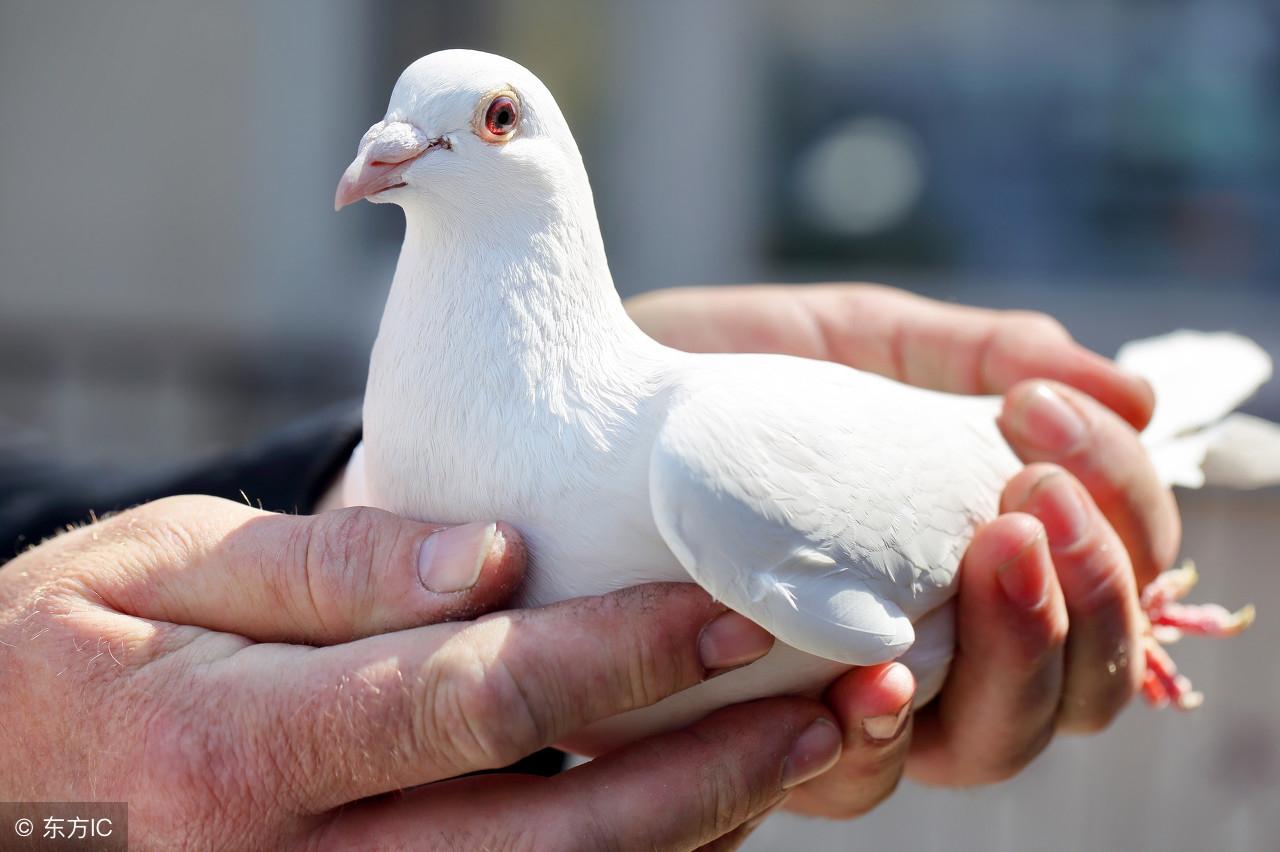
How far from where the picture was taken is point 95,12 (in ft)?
22.5

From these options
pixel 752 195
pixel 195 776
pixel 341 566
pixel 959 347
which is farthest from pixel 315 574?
pixel 752 195

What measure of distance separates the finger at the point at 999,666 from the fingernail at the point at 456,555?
2.49 ft

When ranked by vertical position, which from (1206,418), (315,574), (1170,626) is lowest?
(1170,626)

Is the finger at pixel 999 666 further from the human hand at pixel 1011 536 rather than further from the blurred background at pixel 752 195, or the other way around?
the blurred background at pixel 752 195

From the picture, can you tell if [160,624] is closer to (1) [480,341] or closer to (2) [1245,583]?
(1) [480,341]

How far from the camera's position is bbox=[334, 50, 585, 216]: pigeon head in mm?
1518

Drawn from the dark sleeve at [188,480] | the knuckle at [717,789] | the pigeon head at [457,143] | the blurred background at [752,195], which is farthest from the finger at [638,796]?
the blurred background at [752,195]

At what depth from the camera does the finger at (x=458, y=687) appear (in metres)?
1.44

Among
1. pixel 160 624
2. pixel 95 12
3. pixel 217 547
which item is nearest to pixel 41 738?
pixel 160 624

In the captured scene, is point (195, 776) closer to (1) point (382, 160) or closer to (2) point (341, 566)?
(2) point (341, 566)

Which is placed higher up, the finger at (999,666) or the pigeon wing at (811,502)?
the pigeon wing at (811,502)

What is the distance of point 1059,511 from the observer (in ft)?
6.44

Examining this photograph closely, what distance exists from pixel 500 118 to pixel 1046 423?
116 cm

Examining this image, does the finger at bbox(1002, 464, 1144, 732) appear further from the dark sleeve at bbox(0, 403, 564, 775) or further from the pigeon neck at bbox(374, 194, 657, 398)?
the dark sleeve at bbox(0, 403, 564, 775)
